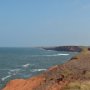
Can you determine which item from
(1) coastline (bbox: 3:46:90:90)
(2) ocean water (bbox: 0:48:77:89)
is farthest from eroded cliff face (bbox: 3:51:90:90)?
(2) ocean water (bbox: 0:48:77:89)

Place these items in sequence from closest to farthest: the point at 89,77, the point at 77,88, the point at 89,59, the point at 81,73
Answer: the point at 77,88
the point at 89,77
the point at 81,73
the point at 89,59

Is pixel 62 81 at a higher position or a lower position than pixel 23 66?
higher

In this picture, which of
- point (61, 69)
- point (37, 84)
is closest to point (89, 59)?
point (61, 69)

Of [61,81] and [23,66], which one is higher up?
[61,81]

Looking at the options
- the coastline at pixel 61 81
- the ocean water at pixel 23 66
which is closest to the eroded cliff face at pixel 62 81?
the coastline at pixel 61 81

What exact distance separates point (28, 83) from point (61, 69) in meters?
2.83

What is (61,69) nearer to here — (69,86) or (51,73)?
(51,73)

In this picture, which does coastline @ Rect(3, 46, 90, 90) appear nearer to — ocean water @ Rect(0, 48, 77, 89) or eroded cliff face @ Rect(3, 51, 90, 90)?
eroded cliff face @ Rect(3, 51, 90, 90)

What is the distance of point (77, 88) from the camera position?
14.5 meters

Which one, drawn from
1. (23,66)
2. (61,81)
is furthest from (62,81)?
(23,66)

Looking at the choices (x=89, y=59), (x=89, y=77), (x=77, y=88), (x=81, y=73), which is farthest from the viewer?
(x=89, y=59)

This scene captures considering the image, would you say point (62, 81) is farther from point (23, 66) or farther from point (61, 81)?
point (23, 66)

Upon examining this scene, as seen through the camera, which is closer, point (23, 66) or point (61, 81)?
point (61, 81)

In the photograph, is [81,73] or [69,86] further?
[81,73]
